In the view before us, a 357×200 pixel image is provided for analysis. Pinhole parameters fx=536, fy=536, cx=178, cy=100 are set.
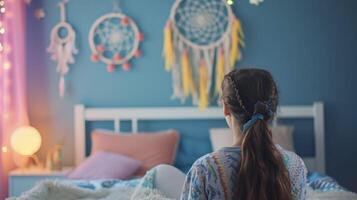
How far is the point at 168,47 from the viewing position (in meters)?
3.92

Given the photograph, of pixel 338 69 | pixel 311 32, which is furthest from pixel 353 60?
pixel 311 32

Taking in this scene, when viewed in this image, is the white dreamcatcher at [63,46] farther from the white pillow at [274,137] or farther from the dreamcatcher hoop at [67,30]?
the white pillow at [274,137]

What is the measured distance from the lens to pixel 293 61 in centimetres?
396

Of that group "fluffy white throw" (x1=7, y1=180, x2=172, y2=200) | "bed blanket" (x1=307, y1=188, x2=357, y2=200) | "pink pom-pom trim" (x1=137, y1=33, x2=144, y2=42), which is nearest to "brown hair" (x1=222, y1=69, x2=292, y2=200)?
"fluffy white throw" (x1=7, y1=180, x2=172, y2=200)

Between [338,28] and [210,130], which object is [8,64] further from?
[338,28]

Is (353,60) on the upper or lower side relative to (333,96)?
upper

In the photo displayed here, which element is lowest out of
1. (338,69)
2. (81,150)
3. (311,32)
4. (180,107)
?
(81,150)

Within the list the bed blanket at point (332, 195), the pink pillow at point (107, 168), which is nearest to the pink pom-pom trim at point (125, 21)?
the pink pillow at point (107, 168)

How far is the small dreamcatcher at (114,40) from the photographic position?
13.1ft

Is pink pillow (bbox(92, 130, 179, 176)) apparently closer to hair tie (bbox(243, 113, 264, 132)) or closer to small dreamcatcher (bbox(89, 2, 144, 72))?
small dreamcatcher (bbox(89, 2, 144, 72))

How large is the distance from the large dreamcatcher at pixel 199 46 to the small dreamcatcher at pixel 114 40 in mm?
257

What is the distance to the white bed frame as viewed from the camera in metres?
3.89

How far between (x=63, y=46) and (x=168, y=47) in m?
0.79

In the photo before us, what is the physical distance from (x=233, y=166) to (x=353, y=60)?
292 cm
